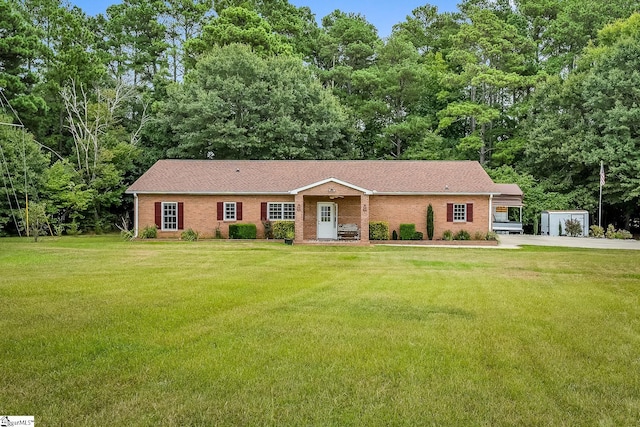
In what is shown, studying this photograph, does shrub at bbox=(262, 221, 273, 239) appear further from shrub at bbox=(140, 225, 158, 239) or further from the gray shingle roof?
shrub at bbox=(140, 225, 158, 239)

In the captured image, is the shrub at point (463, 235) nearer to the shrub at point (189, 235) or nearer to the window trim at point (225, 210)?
the window trim at point (225, 210)

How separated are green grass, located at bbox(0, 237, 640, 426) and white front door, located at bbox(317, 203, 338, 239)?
13.7 metres

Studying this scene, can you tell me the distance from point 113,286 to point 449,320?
702cm

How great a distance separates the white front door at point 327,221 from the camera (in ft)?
86.6

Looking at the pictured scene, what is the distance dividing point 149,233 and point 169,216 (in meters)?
1.34

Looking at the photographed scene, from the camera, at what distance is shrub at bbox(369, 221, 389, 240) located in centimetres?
2550

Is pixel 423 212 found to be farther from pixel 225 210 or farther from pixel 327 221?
→ pixel 225 210

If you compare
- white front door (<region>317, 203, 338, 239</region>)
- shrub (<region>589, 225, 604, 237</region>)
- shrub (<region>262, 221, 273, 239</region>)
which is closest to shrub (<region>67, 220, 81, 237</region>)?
shrub (<region>262, 221, 273, 239</region>)

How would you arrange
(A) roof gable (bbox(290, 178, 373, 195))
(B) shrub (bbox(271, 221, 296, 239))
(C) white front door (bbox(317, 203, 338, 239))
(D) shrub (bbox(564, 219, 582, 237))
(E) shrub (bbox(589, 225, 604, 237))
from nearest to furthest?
(A) roof gable (bbox(290, 178, 373, 195)) → (B) shrub (bbox(271, 221, 296, 239)) → (C) white front door (bbox(317, 203, 338, 239)) → (E) shrub (bbox(589, 225, 604, 237)) → (D) shrub (bbox(564, 219, 582, 237))

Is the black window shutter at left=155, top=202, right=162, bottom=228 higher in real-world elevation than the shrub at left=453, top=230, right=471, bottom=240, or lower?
higher

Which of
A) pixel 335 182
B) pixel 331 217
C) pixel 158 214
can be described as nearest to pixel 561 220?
pixel 331 217

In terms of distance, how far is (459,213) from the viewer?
85.9ft

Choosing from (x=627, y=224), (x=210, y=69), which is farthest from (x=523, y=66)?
(x=210, y=69)

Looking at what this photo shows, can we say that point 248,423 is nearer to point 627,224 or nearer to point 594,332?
point 594,332
